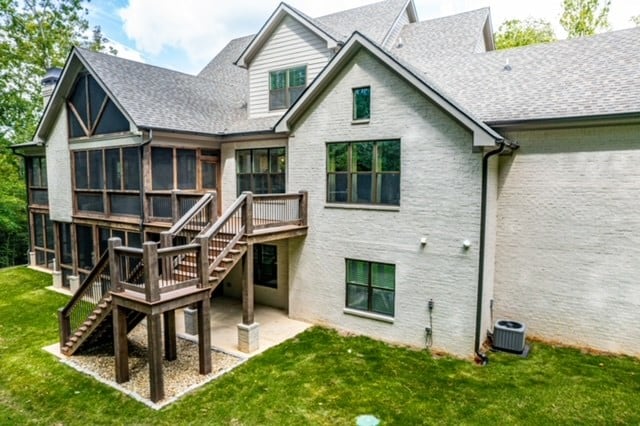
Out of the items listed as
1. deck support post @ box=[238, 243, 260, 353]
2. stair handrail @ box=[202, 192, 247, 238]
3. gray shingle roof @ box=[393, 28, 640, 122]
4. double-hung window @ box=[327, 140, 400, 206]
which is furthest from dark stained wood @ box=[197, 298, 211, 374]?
gray shingle roof @ box=[393, 28, 640, 122]

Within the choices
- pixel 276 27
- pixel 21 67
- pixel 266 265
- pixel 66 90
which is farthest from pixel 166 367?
pixel 21 67

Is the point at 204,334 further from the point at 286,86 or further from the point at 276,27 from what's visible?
the point at 276,27

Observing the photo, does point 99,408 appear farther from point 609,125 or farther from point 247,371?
point 609,125

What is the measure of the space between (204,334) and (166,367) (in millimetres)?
1638

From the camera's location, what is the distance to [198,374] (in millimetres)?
8961

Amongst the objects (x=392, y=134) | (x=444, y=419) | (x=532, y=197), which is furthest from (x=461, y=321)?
(x=392, y=134)

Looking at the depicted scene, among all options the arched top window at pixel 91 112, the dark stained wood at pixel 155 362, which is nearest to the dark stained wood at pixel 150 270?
the dark stained wood at pixel 155 362

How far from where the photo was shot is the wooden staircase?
320 inches

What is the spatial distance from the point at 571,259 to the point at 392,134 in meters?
5.62

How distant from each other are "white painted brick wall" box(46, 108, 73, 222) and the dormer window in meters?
8.51

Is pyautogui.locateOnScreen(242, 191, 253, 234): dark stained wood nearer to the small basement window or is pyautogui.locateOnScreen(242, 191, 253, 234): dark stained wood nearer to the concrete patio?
the concrete patio

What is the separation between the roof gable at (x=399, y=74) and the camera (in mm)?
8914

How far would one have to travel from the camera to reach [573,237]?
9.88 metres

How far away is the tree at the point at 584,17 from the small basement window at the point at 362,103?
22003 millimetres
